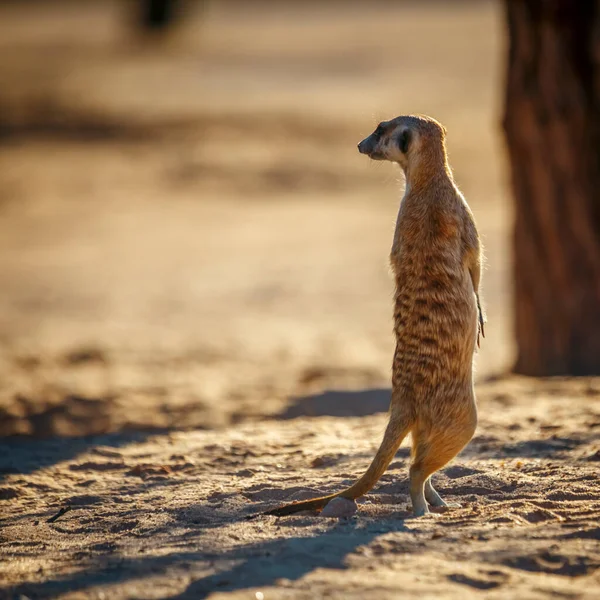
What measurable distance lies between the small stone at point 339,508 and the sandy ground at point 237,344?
0.05m

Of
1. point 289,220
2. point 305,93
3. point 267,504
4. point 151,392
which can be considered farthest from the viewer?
point 305,93

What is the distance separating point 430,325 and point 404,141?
0.87 metres

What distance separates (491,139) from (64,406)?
17259 mm

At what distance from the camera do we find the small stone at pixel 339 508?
396 centimetres

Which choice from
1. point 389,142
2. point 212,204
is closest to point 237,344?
point 389,142

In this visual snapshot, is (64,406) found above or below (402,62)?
below

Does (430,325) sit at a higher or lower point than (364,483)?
higher

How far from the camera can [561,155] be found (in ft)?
27.0

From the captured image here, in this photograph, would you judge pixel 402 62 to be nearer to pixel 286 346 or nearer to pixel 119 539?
pixel 286 346

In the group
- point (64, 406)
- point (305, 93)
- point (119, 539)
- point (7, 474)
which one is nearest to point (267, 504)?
point (119, 539)

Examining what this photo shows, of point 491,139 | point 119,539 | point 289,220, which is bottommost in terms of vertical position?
point 119,539

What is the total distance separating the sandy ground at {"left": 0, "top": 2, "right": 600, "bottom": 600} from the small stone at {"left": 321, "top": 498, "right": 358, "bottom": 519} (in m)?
0.05

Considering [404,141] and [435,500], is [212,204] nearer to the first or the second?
[404,141]

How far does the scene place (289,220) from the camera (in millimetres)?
17688
